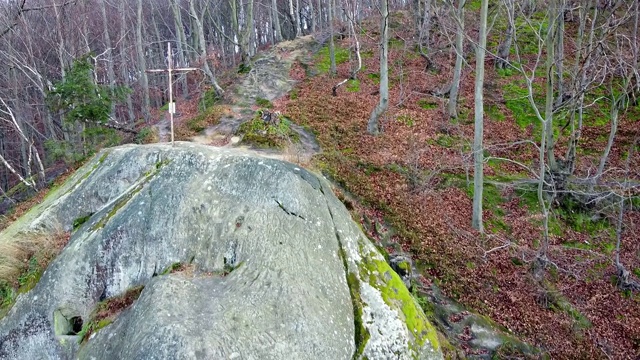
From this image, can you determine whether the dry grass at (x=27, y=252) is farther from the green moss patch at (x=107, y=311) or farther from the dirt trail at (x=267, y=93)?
the dirt trail at (x=267, y=93)

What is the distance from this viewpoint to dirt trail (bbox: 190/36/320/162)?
12.2m

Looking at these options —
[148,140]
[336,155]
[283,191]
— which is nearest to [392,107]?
[336,155]

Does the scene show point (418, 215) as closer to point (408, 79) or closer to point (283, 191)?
point (283, 191)

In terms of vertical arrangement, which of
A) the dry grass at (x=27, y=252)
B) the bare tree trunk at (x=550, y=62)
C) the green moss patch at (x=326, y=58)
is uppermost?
the green moss patch at (x=326, y=58)

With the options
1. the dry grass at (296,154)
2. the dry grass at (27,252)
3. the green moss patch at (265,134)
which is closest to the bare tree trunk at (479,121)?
the dry grass at (296,154)

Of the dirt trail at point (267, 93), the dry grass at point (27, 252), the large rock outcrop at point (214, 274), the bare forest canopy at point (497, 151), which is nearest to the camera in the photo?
the large rock outcrop at point (214, 274)

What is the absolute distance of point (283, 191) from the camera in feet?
25.0

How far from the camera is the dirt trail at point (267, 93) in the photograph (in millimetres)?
12230

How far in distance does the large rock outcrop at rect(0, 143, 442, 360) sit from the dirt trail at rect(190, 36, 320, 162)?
86.5 inches

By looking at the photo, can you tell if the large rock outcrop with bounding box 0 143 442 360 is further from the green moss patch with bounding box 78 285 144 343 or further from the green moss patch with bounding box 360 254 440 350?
the green moss patch with bounding box 78 285 144 343

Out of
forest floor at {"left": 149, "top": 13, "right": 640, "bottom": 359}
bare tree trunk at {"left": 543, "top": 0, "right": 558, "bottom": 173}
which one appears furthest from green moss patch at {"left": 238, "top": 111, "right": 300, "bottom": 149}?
bare tree trunk at {"left": 543, "top": 0, "right": 558, "bottom": 173}

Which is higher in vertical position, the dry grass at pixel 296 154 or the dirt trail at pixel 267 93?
the dirt trail at pixel 267 93

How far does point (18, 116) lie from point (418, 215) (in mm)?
22187

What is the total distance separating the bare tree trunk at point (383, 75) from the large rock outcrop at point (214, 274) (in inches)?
276
